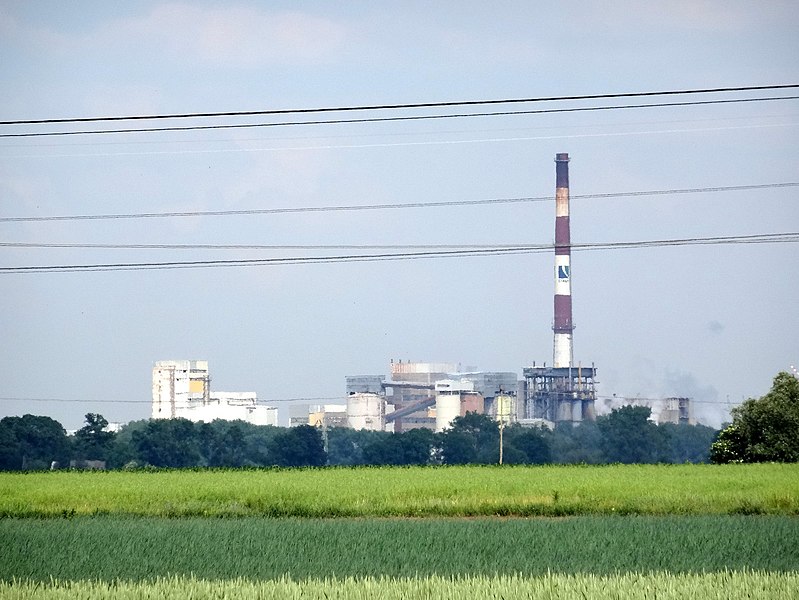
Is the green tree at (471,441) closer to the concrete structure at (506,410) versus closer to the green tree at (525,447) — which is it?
the green tree at (525,447)

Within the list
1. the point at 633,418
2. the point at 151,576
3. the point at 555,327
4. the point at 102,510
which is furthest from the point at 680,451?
the point at 151,576

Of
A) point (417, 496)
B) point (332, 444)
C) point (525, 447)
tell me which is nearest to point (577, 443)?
point (525, 447)

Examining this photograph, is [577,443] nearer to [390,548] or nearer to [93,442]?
[93,442]

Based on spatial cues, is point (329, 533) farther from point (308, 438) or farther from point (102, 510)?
point (308, 438)

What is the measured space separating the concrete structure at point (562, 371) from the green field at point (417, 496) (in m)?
132

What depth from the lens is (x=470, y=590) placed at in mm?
15086

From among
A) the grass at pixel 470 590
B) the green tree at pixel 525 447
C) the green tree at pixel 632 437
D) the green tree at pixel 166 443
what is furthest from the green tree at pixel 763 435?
Answer: the green tree at pixel 632 437

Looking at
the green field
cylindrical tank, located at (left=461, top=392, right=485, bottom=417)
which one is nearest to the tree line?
cylindrical tank, located at (left=461, top=392, right=485, bottom=417)

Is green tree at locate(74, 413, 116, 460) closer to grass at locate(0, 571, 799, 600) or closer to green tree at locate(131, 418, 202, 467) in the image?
green tree at locate(131, 418, 202, 467)

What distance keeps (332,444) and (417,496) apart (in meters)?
154

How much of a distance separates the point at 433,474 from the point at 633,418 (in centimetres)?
13608

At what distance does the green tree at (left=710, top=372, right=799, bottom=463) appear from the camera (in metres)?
60.2

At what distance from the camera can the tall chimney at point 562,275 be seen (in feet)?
555

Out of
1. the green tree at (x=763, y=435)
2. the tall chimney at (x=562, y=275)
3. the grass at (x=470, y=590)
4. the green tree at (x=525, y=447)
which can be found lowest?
the green tree at (x=525, y=447)
